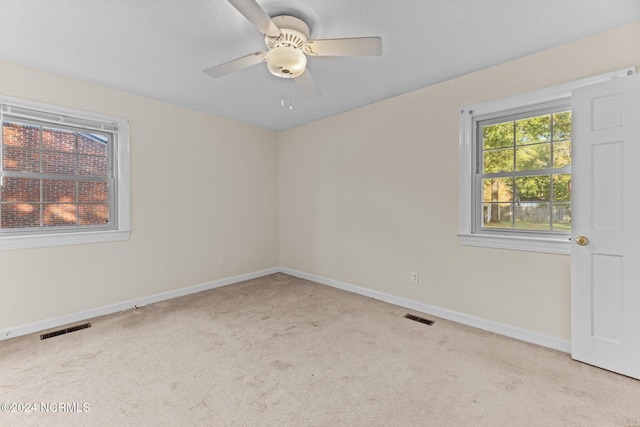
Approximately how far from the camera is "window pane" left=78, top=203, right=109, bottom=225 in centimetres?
296

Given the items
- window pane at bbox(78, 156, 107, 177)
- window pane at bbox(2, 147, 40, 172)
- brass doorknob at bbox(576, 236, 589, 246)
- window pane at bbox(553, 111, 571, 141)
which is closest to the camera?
brass doorknob at bbox(576, 236, 589, 246)

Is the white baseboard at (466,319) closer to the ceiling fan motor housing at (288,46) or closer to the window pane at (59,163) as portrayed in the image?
the ceiling fan motor housing at (288,46)

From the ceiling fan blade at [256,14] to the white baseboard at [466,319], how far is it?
286 centimetres

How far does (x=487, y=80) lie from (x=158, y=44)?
284cm

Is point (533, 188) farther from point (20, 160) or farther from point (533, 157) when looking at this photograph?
point (20, 160)

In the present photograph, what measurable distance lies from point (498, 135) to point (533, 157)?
1.21 feet

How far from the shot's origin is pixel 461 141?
8.96 feet

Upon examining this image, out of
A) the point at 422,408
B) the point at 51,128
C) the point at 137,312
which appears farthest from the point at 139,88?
the point at 422,408

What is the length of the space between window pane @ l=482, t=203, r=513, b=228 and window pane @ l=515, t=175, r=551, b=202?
14 centimetres

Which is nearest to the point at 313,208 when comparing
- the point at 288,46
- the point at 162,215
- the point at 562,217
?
the point at 162,215

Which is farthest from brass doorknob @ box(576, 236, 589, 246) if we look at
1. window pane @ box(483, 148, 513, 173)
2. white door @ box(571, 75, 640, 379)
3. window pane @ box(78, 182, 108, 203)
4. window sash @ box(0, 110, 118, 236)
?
window pane @ box(78, 182, 108, 203)

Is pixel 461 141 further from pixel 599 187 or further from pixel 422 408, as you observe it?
pixel 422 408

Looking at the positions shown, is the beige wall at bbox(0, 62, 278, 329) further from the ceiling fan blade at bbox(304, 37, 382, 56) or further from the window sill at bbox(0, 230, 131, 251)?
the ceiling fan blade at bbox(304, 37, 382, 56)

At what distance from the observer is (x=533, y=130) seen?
2.49m
